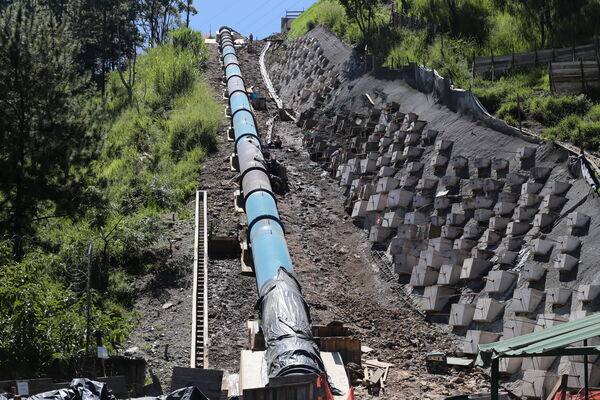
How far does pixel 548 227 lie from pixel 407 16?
2209cm

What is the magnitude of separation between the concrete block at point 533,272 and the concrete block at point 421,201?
589 centimetres

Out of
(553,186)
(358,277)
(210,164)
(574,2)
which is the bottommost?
(358,277)

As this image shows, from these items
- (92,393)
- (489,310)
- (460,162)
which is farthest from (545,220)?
(92,393)

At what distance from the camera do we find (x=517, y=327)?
18875 millimetres

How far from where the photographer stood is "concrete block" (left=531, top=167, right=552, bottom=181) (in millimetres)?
22500

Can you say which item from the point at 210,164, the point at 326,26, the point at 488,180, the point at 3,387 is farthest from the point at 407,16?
the point at 3,387

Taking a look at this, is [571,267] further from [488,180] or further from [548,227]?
[488,180]

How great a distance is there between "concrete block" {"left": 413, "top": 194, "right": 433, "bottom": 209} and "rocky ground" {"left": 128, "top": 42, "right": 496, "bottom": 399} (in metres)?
2.16

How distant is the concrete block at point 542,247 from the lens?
20328 mm

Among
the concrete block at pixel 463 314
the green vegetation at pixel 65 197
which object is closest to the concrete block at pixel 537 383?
the concrete block at pixel 463 314

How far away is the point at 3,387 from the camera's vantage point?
46.1 ft

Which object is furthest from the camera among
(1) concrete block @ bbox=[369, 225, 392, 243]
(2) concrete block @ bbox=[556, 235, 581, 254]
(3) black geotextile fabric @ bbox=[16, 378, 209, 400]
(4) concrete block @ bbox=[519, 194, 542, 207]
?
(1) concrete block @ bbox=[369, 225, 392, 243]

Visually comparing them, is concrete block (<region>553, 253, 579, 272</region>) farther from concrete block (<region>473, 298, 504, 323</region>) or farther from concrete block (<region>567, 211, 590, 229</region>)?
concrete block (<region>473, 298, 504, 323</region>)

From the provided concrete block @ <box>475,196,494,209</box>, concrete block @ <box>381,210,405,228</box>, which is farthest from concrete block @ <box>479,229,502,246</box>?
concrete block @ <box>381,210,405,228</box>
